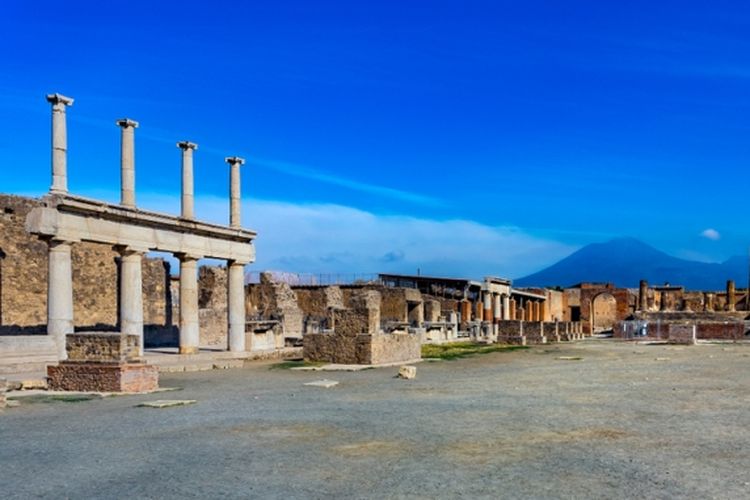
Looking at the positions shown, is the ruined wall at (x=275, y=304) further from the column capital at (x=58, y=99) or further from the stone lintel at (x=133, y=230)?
the column capital at (x=58, y=99)

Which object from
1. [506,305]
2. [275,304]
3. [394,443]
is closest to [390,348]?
[394,443]

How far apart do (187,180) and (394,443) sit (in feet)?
62.3

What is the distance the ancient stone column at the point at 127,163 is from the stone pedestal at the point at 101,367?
8.88m

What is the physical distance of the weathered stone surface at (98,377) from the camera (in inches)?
562

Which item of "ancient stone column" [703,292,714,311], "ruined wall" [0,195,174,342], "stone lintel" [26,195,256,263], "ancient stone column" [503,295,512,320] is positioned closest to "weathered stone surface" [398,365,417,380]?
"stone lintel" [26,195,256,263]

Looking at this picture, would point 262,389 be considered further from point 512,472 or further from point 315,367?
point 512,472

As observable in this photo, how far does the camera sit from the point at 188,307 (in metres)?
25.4

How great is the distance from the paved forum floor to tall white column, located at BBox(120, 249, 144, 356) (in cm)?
819

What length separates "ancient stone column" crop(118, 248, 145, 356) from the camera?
22734 mm

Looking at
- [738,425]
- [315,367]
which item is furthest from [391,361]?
[738,425]

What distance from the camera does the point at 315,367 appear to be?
66.9 ft

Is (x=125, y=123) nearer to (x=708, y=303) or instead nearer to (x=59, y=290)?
(x=59, y=290)

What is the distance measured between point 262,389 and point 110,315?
19271mm

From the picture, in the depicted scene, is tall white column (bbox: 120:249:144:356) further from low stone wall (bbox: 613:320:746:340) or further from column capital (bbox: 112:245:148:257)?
low stone wall (bbox: 613:320:746:340)
